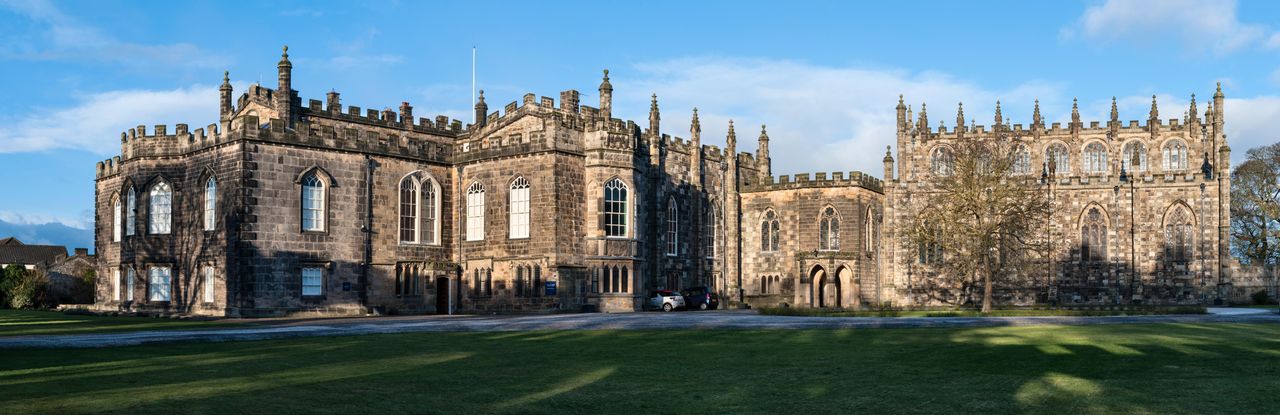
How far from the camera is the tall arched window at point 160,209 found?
47.6 m

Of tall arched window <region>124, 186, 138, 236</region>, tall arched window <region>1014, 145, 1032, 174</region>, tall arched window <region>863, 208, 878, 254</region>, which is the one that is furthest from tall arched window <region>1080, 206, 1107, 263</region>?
tall arched window <region>124, 186, 138, 236</region>

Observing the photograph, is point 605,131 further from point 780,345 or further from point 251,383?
point 251,383

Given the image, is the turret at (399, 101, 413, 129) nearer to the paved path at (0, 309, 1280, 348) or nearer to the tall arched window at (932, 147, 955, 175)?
the paved path at (0, 309, 1280, 348)

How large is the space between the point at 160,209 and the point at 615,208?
19.9 meters

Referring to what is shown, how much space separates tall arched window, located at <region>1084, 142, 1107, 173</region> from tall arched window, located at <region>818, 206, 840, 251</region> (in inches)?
761

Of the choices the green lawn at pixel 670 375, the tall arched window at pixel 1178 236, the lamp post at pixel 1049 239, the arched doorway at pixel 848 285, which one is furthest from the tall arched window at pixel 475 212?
the tall arched window at pixel 1178 236

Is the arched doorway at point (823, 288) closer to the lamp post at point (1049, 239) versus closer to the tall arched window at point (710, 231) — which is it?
the tall arched window at point (710, 231)

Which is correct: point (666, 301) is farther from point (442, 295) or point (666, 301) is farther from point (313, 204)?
point (313, 204)

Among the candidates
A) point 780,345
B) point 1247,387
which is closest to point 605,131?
point 780,345

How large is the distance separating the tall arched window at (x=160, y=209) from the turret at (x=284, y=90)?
5833 millimetres

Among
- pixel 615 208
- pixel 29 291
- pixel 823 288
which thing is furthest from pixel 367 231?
pixel 29 291

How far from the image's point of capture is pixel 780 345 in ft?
78.5

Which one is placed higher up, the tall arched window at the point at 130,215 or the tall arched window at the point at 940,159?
the tall arched window at the point at 940,159

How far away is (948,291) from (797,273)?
1171 centimetres
